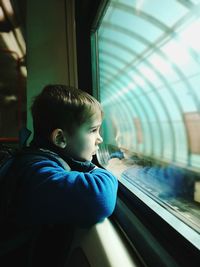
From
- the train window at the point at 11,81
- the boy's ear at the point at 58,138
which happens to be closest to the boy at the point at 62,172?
the boy's ear at the point at 58,138

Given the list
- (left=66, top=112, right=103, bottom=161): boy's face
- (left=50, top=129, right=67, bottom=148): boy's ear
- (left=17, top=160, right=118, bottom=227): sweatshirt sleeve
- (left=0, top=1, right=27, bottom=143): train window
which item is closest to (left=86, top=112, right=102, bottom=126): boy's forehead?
(left=66, top=112, right=103, bottom=161): boy's face

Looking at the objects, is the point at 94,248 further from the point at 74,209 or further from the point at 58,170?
the point at 58,170

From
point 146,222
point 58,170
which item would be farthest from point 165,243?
point 58,170

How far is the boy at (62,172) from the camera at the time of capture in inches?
30.9

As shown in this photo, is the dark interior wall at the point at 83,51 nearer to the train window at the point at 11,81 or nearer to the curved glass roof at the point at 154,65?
the curved glass roof at the point at 154,65

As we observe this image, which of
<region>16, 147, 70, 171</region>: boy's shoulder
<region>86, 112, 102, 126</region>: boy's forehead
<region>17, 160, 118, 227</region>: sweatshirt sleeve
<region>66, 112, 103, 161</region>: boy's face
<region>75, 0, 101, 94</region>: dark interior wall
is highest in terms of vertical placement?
<region>75, 0, 101, 94</region>: dark interior wall

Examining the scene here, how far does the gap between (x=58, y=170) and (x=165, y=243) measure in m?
0.40

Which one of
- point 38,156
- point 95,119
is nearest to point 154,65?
point 95,119

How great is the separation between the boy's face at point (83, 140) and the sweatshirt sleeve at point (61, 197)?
0.18 m

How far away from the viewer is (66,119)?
99 centimetres

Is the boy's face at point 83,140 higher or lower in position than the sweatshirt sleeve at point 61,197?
higher

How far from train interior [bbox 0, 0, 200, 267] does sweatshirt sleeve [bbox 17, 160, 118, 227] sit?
14cm

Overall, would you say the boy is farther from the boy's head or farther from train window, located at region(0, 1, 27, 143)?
train window, located at region(0, 1, 27, 143)

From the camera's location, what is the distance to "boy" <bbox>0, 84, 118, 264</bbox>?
2.57ft
